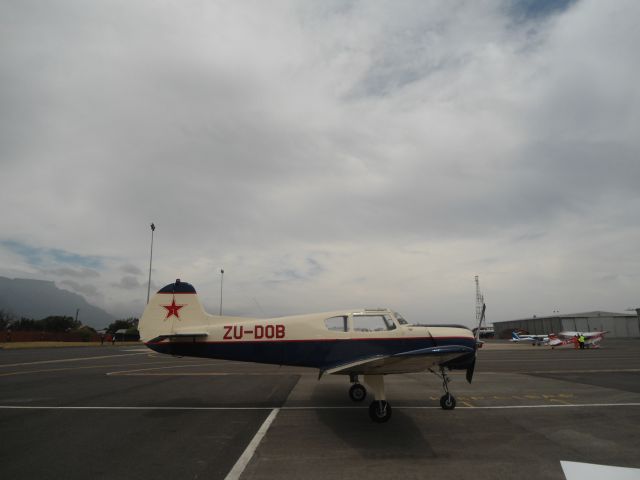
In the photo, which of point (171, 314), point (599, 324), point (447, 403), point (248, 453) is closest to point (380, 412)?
point (447, 403)

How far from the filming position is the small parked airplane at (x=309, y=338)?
9.38 metres

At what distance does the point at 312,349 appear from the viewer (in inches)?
378

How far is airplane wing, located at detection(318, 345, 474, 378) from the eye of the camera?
7504 millimetres

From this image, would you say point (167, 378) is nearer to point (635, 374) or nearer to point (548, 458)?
point (548, 458)

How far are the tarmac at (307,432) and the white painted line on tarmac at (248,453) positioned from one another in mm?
28

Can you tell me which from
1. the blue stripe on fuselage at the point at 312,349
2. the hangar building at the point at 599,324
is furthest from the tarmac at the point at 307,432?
the hangar building at the point at 599,324

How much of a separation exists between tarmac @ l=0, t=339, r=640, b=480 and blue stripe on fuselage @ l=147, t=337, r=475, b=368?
4.24ft

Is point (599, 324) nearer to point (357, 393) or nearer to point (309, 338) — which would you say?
point (357, 393)

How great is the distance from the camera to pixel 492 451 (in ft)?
20.6

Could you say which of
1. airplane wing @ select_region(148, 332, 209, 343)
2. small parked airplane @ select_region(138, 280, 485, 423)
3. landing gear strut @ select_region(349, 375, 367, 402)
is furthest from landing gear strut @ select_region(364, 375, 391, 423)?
airplane wing @ select_region(148, 332, 209, 343)

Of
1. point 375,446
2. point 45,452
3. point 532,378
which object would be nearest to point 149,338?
point 45,452

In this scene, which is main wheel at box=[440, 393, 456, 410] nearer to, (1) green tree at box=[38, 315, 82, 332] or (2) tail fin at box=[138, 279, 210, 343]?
(2) tail fin at box=[138, 279, 210, 343]

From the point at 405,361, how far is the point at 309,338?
2.75m

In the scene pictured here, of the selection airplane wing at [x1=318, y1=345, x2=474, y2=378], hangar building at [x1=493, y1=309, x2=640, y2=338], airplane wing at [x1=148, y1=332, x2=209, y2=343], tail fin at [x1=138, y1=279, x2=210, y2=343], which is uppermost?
tail fin at [x1=138, y1=279, x2=210, y2=343]
